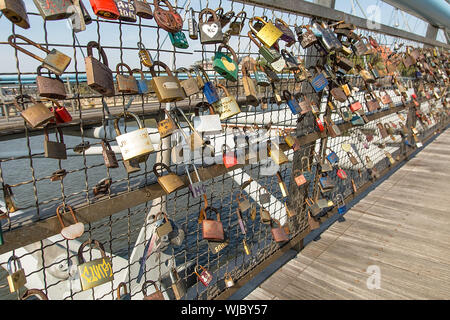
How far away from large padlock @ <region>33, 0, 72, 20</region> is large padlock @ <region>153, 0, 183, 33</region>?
13.6 inches

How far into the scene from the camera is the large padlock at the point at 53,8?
904 mm

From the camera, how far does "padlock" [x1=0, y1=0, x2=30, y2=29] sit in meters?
0.83

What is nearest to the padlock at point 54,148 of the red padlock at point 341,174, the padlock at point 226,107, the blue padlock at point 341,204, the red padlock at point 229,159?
the padlock at point 226,107

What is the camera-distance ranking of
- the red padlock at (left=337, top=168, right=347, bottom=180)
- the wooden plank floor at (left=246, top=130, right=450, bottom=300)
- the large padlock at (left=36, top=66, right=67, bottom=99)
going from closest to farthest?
the large padlock at (left=36, top=66, right=67, bottom=99)
the wooden plank floor at (left=246, top=130, right=450, bottom=300)
the red padlock at (left=337, top=168, right=347, bottom=180)

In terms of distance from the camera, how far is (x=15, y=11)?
853mm

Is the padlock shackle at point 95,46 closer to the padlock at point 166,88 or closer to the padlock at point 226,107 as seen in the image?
the padlock at point 166,88

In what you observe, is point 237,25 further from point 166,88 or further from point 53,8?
point 53,8

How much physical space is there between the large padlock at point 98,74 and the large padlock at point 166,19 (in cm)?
26

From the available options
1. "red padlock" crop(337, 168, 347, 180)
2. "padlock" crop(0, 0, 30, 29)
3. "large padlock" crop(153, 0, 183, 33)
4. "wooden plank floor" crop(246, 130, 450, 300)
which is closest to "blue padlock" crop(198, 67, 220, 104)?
"large padlock" crop(153, 0, 183, 33)

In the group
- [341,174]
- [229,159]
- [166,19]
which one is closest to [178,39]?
[166,19]

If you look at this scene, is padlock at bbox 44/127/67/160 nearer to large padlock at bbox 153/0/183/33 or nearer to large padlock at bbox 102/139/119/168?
large padlock at bbox 102/139/119/168

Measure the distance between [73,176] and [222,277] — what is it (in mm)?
14980

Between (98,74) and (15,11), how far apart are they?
29cm

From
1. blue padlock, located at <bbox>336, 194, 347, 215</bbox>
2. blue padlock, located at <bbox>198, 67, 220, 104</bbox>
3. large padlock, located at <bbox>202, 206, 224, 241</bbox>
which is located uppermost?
blue padlock, located at <bbox>198, 67, 220, 104</bbox>
